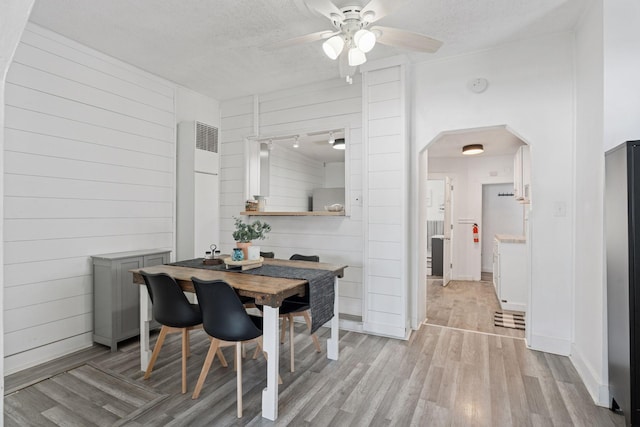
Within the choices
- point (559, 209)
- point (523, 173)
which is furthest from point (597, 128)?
point (523, 173)

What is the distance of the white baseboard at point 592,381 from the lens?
227cm

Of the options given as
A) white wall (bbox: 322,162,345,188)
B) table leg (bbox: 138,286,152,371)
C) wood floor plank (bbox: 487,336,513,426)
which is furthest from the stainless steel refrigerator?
white wall (bbox: 322,162,345,188)

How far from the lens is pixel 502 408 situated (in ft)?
7.45

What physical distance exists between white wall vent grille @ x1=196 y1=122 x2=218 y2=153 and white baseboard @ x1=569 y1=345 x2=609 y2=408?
439 centimetres

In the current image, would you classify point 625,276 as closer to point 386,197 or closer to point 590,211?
point 590,211

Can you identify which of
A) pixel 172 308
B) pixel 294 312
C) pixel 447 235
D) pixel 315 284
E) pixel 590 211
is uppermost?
pixel 590 211

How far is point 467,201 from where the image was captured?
6965 mm

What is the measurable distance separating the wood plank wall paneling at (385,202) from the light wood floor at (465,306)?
0.82 metres

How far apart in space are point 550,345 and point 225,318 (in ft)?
9.68

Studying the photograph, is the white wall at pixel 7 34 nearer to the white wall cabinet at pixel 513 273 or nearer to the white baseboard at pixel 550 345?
the white baseboard at pixel 550 345

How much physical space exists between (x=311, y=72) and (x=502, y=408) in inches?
141

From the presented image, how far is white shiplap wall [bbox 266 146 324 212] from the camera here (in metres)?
5.85

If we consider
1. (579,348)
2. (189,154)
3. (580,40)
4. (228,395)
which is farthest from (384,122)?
(228,395)

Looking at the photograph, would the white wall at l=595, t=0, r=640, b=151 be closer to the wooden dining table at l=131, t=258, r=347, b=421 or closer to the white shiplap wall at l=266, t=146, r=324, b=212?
the wooden dining table at l=131, t=258, r=347, b=421
